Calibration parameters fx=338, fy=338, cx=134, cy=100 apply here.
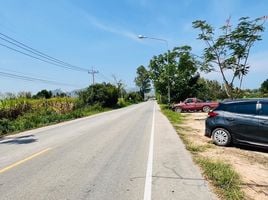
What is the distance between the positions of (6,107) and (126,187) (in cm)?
2566

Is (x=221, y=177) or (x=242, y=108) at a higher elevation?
(x=242, y=108)

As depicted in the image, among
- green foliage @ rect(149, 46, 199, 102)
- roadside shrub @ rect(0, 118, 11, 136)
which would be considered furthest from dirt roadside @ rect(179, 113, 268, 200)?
green foliage @ rect(149, 46, 199, 102)

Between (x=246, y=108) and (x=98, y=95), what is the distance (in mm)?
50859

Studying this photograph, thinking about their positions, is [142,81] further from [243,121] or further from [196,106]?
[243,121]

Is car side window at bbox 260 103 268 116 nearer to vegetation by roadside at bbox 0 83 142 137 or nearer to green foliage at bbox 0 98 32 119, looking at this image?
vegetation by roadside at bbox 0 83 142 137

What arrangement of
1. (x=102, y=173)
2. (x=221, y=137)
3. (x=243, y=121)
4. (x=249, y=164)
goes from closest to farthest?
1. (x=102, y=173)
2. (x=249, y=164)
3. (x=243, y=121)
4. (x=221, y=137)

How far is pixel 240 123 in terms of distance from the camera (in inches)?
442

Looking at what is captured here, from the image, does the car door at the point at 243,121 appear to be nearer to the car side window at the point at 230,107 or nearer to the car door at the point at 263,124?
the car side window at the point at 230,107

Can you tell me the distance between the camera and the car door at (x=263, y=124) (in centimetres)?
1062

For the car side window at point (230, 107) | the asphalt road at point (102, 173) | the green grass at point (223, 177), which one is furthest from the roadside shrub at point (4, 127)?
the green grass at point (223, 177)

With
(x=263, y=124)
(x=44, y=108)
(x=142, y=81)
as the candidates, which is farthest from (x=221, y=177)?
(x=142, y=81)

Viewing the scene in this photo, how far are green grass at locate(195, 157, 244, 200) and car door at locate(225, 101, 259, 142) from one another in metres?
2.48

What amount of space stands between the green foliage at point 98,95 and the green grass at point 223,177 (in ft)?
166

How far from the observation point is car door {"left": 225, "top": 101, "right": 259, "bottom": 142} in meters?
10.9
